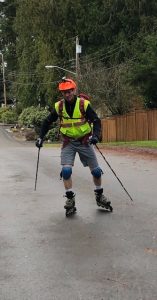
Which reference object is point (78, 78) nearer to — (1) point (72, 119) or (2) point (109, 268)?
(1) point (72, 119)

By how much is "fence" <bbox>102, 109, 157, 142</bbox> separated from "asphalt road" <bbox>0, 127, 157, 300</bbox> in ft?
A: 88.6

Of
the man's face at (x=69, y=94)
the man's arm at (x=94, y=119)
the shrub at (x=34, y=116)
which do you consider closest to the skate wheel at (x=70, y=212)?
the man's arm at (x=94, y=119)

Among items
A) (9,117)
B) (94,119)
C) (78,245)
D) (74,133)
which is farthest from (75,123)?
(9,117)

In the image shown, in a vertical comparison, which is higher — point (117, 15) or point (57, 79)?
point (117, 15)

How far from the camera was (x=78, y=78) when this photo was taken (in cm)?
4294

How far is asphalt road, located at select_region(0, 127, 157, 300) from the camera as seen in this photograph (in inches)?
191

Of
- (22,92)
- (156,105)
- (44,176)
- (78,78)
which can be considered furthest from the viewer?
(22,92)

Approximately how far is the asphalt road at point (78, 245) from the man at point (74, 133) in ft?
1.34

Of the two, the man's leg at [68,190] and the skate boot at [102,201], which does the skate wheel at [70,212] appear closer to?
the man's leg at [68,190]

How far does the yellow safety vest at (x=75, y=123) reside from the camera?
805 centimetres

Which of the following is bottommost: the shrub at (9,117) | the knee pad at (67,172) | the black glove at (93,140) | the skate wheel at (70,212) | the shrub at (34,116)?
the shrub at (9,117)

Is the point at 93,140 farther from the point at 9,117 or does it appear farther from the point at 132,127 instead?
the point at 9,117

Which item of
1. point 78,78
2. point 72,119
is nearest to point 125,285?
point 72,119

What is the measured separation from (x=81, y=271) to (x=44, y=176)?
302 inches
